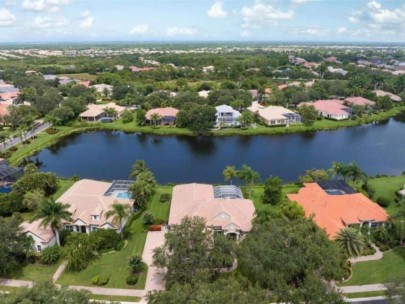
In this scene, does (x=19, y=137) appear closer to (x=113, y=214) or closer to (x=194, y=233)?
(x=113, y=214)

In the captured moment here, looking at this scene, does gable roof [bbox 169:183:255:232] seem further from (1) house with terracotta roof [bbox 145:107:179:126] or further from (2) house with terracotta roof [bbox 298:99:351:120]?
(2) house with terracotta roof [bbox 298:99:351:120]

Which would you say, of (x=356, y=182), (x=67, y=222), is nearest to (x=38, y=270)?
(x=67, y=222)

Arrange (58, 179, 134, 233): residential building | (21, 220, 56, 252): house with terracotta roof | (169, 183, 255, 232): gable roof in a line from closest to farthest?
1. (21, 220, 56, 252): house with terracotta roof
2. (169, 183, 255, 232): gable roof
3. (58, 179, 134, 233): residential building

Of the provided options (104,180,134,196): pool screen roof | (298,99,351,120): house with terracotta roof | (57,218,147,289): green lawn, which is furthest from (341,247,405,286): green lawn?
(298,99,351,120): house with terracotta roof

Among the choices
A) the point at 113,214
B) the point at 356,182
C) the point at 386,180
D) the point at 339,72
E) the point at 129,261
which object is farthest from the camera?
the point at 339,72

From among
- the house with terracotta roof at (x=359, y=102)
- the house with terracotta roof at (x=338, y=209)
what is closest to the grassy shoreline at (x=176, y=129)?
the house with terracotta roof at (x=359, y=102)

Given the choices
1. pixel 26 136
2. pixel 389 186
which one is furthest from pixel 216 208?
pixel 26 136
